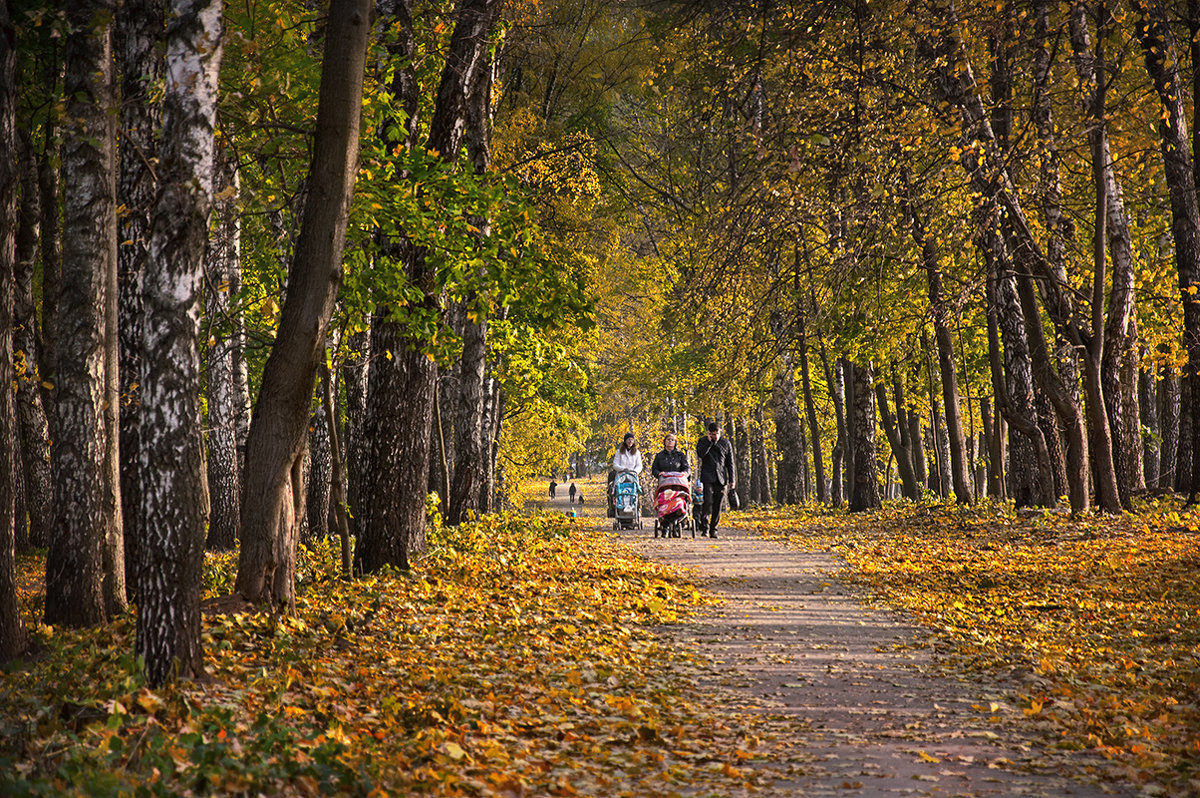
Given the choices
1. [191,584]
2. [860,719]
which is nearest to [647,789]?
[860,719]

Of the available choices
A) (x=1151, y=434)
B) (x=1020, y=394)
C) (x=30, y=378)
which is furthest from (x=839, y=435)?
(x=30, y=378)

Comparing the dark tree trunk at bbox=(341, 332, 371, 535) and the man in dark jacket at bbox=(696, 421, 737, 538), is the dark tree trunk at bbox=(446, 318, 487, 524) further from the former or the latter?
the man in dark jacket at bbox=(696, 421, 737, 538)

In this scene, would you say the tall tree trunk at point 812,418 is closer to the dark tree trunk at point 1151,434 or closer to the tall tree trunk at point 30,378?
the dark tree trunk at point 1151,434

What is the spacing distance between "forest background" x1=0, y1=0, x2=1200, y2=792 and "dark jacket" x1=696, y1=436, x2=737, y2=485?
2777mm

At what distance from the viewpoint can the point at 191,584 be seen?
Answer: 5.73 meters

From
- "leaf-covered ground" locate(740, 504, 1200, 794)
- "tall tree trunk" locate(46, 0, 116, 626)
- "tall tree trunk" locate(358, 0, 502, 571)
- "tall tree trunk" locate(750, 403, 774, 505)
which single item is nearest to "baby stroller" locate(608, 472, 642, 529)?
"leaf-covered ground" locate(740, 504, 1200, 794)

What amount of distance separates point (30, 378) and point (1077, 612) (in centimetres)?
1355

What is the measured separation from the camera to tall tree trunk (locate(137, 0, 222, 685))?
562cm

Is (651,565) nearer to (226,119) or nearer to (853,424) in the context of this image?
(226,119)

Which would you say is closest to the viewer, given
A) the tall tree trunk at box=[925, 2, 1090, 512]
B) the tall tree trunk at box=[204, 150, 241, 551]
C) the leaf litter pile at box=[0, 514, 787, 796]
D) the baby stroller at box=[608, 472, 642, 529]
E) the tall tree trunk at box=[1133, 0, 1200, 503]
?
the leaf litter pile at box=[0, 514, 787, 796]

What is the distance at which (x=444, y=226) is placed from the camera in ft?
32.1

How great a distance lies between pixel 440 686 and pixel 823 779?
280 cm

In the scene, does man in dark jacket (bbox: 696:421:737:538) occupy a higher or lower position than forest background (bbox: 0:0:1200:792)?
lower

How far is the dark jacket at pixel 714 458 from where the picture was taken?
17.8 m
